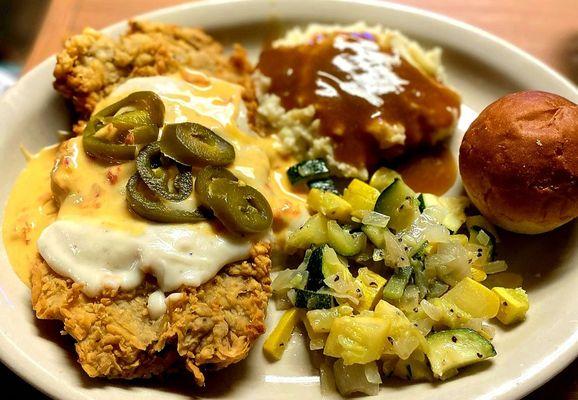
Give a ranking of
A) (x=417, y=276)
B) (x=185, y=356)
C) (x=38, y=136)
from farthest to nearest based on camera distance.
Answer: (x=38, y=136) → (x=417, y=276) → (x=185, y=356)

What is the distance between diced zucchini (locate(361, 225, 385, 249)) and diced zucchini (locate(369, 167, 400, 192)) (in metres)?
0.46

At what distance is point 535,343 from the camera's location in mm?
2855

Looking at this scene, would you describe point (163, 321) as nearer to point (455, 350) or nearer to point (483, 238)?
point (455, 350)

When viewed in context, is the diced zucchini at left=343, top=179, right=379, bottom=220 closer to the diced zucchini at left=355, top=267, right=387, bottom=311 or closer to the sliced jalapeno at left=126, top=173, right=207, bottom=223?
the diced zucchini at left=355, top=267, right=387, bottom=311

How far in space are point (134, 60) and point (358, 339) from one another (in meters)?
2.22

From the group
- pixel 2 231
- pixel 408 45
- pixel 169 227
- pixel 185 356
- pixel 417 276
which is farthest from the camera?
pixel 408 45

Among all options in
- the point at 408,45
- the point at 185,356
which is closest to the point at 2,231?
the point at 185,356

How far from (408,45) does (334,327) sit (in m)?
2.17

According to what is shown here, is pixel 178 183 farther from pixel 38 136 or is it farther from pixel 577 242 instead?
pixel 577 242

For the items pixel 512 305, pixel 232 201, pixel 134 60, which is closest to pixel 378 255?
pixel 512 305

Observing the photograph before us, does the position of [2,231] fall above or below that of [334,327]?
below

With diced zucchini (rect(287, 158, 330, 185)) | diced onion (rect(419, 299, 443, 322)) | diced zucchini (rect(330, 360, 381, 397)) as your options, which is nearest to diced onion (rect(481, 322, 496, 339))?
diced onion (rect(419, 299, 443, 322))

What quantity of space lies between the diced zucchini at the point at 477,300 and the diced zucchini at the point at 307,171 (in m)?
1.12

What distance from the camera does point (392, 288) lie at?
2971 mm
